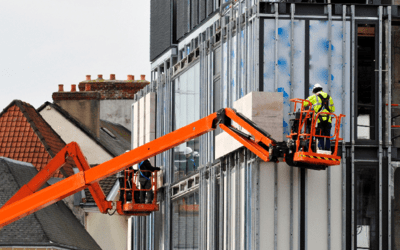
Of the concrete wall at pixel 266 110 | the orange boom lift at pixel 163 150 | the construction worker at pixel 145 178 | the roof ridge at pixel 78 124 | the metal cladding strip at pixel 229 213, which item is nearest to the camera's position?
the orange boom lift at pixel 163 150

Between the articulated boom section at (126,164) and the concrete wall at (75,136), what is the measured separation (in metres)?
21.2

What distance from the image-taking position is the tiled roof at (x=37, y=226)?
37.1 metres

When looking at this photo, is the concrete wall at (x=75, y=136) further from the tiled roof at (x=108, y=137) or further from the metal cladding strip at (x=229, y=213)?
the metal cladding strip at (x=229, y=213)

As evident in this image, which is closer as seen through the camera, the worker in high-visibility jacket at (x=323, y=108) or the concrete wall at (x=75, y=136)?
the worker in high-visibility jacket at (x=323, y=108)

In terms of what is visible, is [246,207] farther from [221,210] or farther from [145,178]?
[145,178]

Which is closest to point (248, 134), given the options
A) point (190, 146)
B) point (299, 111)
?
point (299, 111)

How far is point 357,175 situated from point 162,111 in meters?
10.3

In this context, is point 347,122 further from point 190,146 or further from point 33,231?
point 33,231

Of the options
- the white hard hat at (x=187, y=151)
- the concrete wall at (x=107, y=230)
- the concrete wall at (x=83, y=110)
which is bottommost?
the concrete wall at (x=107, y=230)

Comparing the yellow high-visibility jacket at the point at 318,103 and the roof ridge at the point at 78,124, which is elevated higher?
the roof ridge at the point at 78,124

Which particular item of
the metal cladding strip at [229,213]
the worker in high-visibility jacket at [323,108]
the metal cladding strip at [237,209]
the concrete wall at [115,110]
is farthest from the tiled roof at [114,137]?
the worker in high-visibility jacket at [323,108]

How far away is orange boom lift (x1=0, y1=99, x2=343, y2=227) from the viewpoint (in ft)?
70.8

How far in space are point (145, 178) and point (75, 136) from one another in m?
22.8

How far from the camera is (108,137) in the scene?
57.8m
